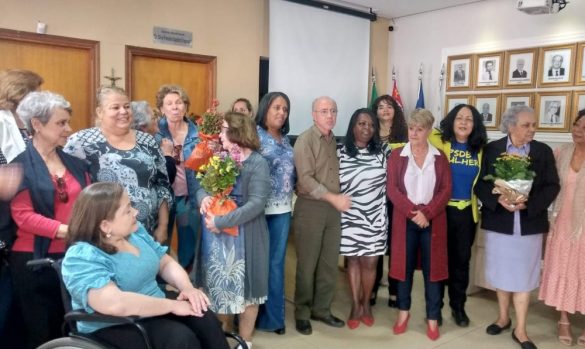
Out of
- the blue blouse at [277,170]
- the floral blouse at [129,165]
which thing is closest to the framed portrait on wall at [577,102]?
the blue blouse at [277,170]

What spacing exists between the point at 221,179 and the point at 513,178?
5.64ft

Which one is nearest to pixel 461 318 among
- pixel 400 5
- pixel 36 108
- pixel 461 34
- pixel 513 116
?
pixel 513 116

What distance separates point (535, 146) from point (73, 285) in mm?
2699

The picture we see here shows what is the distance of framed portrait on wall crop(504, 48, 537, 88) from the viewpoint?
5262 millimetres

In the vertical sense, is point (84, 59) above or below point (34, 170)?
above

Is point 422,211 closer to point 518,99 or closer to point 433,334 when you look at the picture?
point 433,334

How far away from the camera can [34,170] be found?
1.95 meters

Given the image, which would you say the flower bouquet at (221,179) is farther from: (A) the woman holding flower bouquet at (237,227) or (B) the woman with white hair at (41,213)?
(B) the woman with white hair at (41,213)

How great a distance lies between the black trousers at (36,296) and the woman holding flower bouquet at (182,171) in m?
0.84

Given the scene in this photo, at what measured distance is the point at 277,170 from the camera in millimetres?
2840

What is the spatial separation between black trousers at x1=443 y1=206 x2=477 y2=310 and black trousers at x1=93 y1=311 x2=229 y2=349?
1822 millimetres

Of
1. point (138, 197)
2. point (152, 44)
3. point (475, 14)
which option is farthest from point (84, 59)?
point (475, 14)

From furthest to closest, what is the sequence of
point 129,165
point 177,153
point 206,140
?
point 177,153 < point 206,140 < point 129,165

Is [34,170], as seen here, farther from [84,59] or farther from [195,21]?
[195,21]
